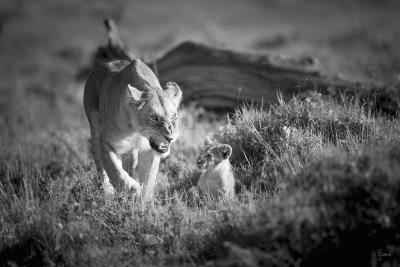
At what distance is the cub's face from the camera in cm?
564

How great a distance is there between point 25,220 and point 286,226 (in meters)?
2.93

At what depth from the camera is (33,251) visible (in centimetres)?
496

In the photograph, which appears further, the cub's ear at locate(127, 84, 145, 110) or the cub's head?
the cub's head

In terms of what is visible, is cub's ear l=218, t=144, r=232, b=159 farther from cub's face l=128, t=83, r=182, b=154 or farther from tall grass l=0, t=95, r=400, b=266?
cub's face l=128, t=83, r=182, b=154

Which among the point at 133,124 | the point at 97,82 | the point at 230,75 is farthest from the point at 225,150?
the point at 230,75

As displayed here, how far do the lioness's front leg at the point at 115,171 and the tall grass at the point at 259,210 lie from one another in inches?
9.0

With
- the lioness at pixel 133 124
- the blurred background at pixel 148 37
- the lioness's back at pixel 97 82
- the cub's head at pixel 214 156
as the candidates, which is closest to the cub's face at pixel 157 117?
the lioness at pixel 133 124

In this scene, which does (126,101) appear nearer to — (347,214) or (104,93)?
(104,93)

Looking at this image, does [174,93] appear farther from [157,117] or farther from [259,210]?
[259,210]

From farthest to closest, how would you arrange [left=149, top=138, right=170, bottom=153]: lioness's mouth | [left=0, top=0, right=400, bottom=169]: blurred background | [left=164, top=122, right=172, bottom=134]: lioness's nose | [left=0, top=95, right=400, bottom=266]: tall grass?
[left=0, top=0, right=400, bottom=169]: blurred background < [left=149, top=138, right=170, bottom=153]: lioness's mouth < [left=164, top=122, right=172, bottom=134]: lioness's nose < [left=0, top=95, right=400, bottom=266]: tall grass

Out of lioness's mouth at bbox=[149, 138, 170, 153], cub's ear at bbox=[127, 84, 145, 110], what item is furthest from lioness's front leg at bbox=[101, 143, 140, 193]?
cub's ear at bbox=[127, 84, 145, 110]

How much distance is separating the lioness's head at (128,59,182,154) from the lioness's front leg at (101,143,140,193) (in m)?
0.54

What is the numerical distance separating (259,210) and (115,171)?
2.10 meters

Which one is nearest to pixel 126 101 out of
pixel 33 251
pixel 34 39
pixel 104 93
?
pixel 104 93
